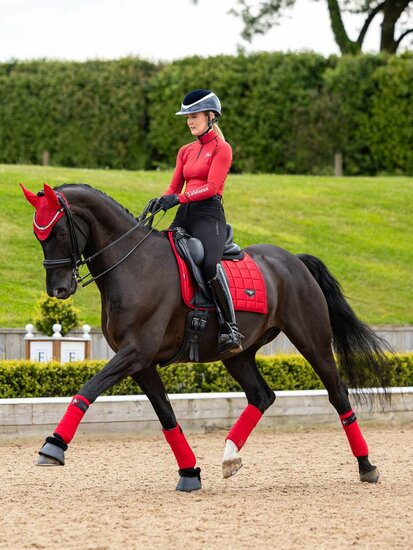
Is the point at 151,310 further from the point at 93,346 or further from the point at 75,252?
the point at 93,346

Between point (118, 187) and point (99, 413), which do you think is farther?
point (118, 187)

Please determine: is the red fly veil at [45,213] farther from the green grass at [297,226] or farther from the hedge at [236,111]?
the hedge at [236,111]

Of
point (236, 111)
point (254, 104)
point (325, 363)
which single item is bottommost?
point (325, 363)

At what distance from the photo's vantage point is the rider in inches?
307

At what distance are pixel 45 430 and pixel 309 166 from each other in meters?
20.7

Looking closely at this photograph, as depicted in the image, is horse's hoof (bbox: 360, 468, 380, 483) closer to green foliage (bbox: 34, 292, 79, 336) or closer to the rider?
the rider

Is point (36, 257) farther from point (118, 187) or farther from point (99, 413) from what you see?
point (99, 413)

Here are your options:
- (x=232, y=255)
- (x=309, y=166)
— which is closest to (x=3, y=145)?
(x=309, y=166)

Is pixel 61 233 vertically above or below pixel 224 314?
above

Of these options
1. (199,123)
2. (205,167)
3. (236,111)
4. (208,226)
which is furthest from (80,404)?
(236,111)

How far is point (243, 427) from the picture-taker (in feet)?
27.3

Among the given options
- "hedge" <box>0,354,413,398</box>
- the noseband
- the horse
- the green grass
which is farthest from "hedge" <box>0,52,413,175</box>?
the noseband

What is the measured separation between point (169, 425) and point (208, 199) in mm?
1721

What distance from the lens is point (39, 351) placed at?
13.1 meters
